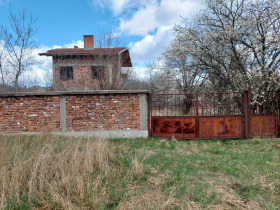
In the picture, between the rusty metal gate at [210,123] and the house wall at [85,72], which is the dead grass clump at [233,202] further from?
the house wall at [85,72]

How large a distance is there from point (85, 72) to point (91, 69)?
2.77 ft

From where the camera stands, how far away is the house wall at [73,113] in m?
7.58

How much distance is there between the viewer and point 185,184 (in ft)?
10.7

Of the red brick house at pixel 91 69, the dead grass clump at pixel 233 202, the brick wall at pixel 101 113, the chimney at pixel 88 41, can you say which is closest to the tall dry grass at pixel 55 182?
the dead grass clump at pixel 233 202

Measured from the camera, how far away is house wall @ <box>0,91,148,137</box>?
24.9ft

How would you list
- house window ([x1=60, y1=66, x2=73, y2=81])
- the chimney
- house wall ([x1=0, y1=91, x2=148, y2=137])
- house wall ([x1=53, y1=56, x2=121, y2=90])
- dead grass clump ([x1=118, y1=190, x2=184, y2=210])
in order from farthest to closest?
1. the chimney
2. house window ([x1=60, y1=66, x2=73, y2=81])
3. house wall ([x1=53, y1=56, x2=121, y2=90])
4. house wall ([x1=0, y1=91, x2=148, y2=137])
5. dead grass clump ([x1=118, y1=190, x2=184, y2=210])

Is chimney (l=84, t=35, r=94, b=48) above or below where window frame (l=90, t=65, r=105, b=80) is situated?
above

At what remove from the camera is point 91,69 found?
12617 mm

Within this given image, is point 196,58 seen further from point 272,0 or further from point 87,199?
point 87,199

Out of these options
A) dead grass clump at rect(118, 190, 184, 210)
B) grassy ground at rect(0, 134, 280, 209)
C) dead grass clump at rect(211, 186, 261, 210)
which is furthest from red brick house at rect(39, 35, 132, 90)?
dead grass clump at rect(211, 186, 261, 210)

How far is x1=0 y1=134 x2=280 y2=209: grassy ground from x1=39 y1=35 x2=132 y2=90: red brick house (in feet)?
21.2

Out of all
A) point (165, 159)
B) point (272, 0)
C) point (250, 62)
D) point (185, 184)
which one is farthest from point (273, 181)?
point (272, 0)

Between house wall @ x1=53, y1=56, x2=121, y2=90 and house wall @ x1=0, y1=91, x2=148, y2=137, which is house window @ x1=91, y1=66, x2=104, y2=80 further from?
house wall @ x1=0, y1=91, x2=148, y2=137

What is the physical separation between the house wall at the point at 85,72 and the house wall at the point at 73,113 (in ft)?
9.86
